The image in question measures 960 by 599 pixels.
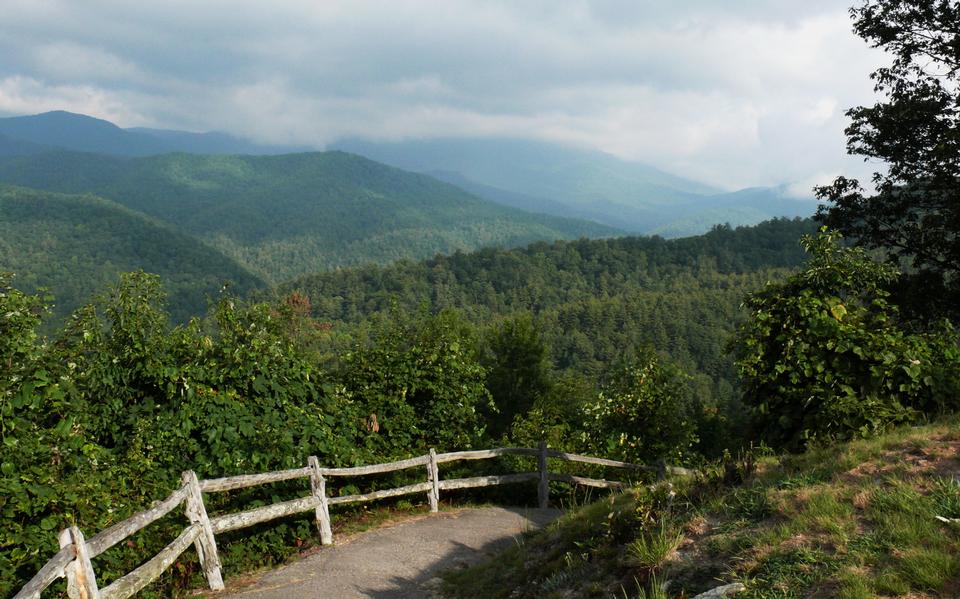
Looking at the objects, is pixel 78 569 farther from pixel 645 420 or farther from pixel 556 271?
pixel 556 271

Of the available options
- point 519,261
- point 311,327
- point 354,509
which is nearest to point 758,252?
point 519,261

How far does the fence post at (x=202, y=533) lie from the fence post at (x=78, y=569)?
5.43 ft

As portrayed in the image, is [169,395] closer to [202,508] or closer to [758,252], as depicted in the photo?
[202,508]

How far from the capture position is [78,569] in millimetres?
4582

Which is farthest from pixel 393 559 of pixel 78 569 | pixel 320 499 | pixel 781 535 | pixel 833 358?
pixel 833 358

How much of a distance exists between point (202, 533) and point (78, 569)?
1920 millimetres

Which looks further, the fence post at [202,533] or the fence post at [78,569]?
the fence post at [202,533]

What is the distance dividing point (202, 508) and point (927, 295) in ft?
56.6

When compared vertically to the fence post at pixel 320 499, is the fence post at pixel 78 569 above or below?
above

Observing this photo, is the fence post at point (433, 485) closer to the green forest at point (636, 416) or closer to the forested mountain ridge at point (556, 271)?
the green forest at point (636, 416)

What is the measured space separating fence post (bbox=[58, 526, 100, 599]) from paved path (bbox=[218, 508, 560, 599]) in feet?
6.45

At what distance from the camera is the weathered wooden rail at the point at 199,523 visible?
4566 mm

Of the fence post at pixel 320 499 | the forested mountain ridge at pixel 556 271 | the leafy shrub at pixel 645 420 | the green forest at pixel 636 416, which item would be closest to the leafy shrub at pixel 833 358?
the green forest at pixel 636 416

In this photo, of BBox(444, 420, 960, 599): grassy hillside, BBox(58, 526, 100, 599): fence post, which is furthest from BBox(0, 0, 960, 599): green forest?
BBox(58, 526, 100, 599): fence post
